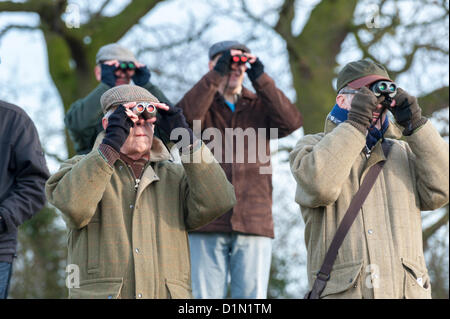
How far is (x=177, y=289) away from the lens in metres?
4.25

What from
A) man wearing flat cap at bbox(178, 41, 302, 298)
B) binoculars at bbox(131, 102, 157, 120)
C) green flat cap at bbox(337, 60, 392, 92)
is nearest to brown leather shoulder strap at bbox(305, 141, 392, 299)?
green flat cap at bbox(337, 60, 392, 92)

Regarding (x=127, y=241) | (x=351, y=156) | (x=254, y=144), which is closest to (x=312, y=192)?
(x=351, y=156)

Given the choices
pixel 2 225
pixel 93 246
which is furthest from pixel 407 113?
pixel 2 225

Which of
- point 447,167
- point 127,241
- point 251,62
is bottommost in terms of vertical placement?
point 127,241

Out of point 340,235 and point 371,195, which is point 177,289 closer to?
point 340,235

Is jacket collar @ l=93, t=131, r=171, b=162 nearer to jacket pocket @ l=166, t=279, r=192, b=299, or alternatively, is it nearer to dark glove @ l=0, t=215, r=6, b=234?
jacket pocket @ l=166, t=279, r=192, b=299

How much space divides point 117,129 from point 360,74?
139 cm

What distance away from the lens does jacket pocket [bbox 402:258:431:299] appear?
4.04 metres

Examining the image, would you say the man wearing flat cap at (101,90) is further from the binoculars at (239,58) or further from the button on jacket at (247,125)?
the binoculars at (239,58)

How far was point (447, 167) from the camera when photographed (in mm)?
4215

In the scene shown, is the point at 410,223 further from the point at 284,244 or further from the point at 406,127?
the point at 284,244

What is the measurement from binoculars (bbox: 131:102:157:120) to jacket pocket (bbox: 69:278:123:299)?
919 mm

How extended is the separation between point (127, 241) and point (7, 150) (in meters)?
1.39

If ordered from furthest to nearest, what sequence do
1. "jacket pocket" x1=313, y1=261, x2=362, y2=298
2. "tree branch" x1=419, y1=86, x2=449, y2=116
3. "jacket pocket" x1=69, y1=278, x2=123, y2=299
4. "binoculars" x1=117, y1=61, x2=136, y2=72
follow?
"tree branch" x1=419, y1=86, x2=449, y2=116
"binoculars" x1=117, y1=61, x2=136, y2=72
"jacket pocket" x1=69, y1=278, x2=123, y2=299
"jacket pocket" x1=313, y1=261, x2=362, y2=298
